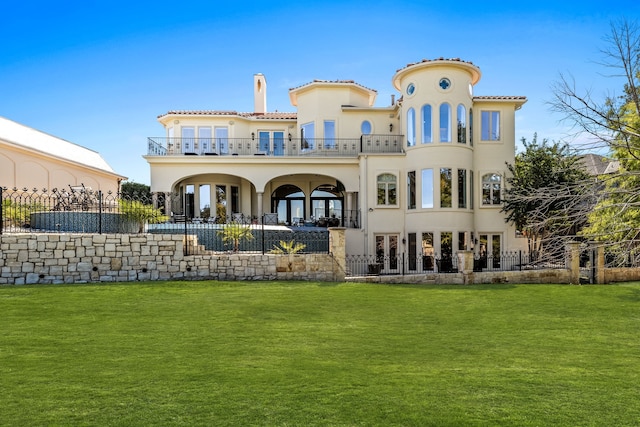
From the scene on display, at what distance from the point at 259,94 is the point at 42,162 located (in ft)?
45.5

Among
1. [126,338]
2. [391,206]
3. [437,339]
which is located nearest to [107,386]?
[126,338]

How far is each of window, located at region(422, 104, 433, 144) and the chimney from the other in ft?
39.6

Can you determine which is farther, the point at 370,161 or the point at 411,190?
the point at 370,161

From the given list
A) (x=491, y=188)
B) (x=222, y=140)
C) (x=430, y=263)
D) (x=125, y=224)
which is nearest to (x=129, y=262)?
(x=125, y=224)

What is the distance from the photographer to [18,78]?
2230cm

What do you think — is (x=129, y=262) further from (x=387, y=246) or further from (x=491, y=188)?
(x=491, y=188)

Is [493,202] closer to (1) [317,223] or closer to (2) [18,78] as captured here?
(1) [317,223]

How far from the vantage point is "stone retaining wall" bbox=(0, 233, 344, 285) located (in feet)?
41.1

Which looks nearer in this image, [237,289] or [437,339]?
[437,339]

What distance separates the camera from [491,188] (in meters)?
21.9

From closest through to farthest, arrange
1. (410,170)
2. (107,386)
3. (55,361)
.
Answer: (107,386) → (55,361) → (410,170)

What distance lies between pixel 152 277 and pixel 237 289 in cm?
328

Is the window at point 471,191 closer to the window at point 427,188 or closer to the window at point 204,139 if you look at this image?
the window at point 427,188

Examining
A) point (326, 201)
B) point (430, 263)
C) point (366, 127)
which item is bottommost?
point (430, 263)
